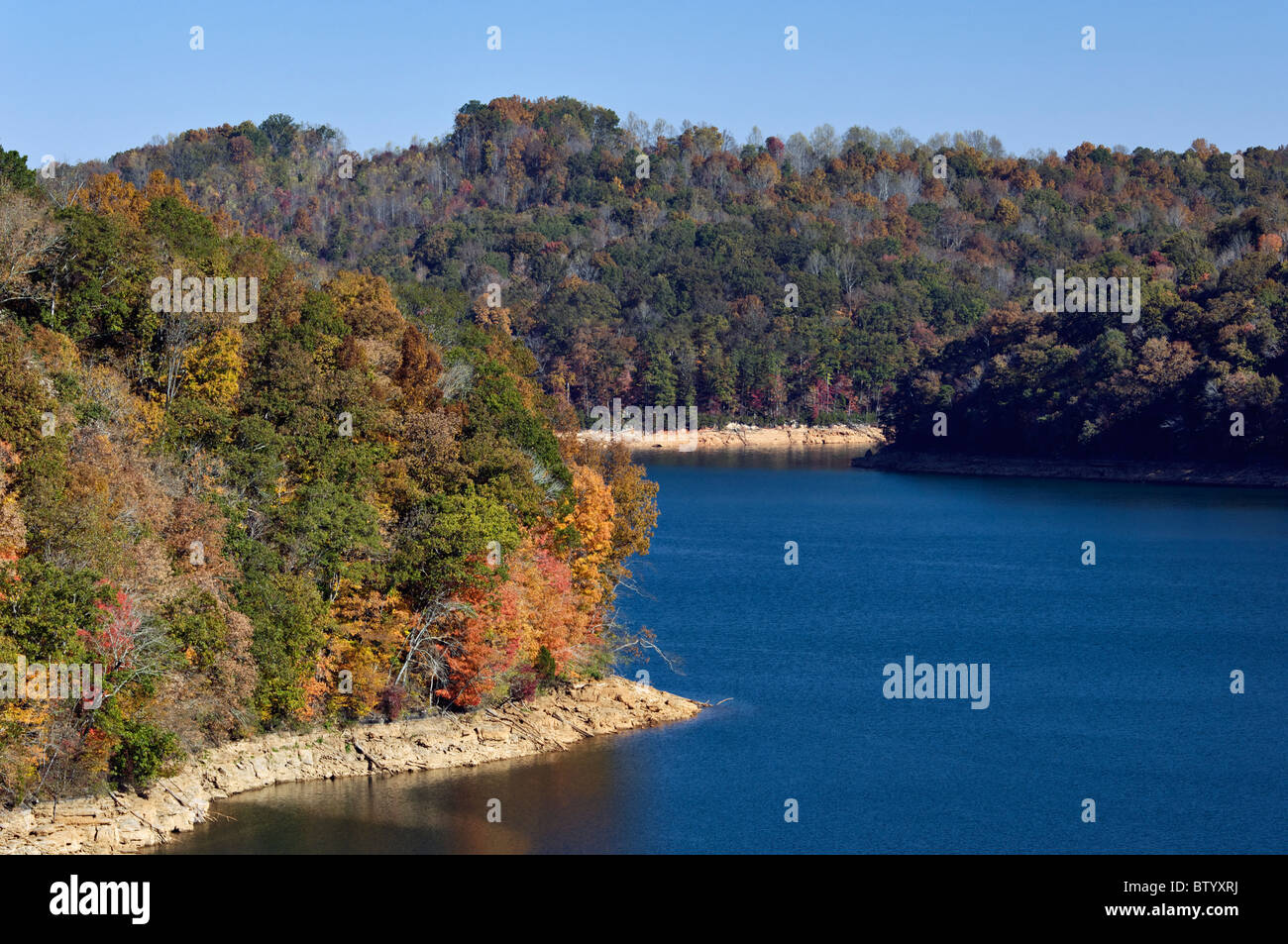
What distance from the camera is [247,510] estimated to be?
35.0 metres

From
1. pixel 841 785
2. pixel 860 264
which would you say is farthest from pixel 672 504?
pixel 860 264

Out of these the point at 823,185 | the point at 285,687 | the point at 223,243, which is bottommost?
the point at 285,687

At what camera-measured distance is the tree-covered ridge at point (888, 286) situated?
3947 inches

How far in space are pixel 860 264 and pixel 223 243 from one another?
122624 mm

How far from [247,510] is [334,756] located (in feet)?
19.1

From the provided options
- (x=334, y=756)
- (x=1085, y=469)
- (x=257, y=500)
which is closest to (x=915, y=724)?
(x=334, y=756)

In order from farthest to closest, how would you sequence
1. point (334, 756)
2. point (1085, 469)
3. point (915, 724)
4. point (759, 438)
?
point (759, 438) → point (1085, 469) → point (915, 724) → point (334, 756)

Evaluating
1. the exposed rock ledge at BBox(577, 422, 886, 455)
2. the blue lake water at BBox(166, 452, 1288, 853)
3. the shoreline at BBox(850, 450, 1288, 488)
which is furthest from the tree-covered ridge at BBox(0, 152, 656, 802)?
the exposed rock ledge at BBox(577, 422, 886, 455)

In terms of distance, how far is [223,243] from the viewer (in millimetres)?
45750

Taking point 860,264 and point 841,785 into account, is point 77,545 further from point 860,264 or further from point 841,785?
point 860,264

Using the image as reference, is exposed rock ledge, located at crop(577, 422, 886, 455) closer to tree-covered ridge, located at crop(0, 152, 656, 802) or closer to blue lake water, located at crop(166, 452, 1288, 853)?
blue lake water, located at crop(166, 452, 1288, 853)

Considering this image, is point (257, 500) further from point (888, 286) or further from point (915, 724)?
point (888, 286)

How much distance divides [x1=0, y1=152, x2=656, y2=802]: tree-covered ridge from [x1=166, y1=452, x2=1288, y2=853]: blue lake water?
9.09 feet

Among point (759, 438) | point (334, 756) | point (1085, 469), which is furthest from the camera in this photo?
point (759, 438)
